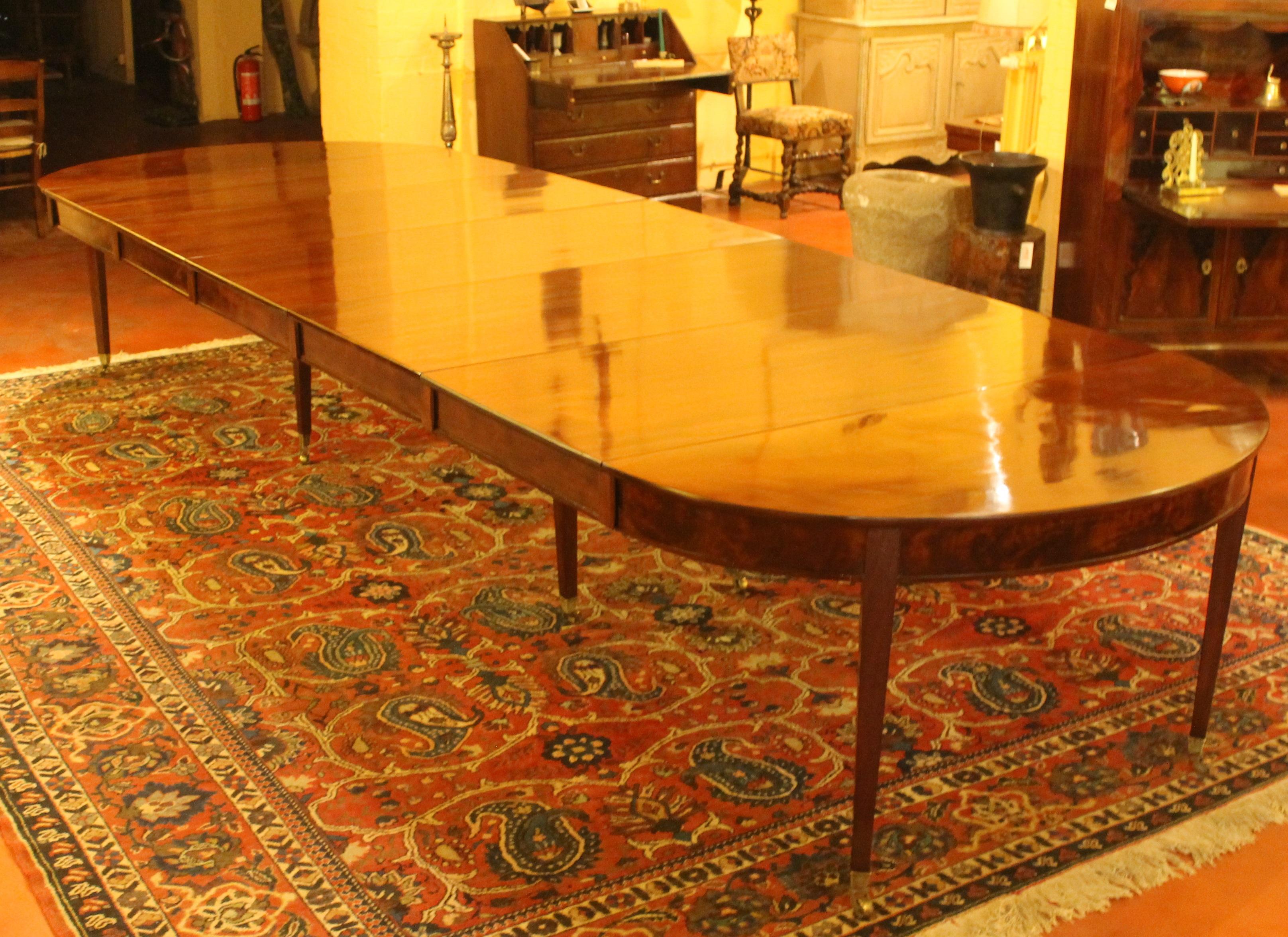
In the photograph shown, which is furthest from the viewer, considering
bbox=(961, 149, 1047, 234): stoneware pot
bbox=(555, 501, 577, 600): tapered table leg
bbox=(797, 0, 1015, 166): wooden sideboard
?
bbox=(797, 0, 1015, 166): wooden sideboard

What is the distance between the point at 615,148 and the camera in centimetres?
698

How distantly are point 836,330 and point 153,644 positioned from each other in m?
1.69

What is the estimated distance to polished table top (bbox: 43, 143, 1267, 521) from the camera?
233 centimetres

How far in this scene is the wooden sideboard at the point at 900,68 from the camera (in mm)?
8227

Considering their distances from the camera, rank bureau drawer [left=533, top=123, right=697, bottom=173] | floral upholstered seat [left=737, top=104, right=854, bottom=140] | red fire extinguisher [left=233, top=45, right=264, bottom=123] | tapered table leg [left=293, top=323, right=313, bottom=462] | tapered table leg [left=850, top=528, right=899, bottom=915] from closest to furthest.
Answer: tapered table leg [left=850, top=528, right=899, bottom=915] → tapered table leg [left=293, top=323, right=313, bottom=462] → bureau drawer [left=533, top=123, right=697, bottom=173] → floral upholstered seat [left=737, top=104, right=854, bottom=140] → red fire extinguisher [left=233, top=45, right=264, bottom=123]

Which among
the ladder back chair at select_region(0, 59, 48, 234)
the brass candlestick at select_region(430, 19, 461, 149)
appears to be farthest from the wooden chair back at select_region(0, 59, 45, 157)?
the brass candlestick at select_region(430, 19, 461, 149)

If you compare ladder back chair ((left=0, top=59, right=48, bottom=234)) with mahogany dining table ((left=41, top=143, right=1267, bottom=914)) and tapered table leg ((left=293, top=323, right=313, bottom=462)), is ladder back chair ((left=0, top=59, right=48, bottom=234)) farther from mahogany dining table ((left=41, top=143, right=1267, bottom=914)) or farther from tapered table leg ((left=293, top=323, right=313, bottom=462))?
mahogany dining table ((left=41, top=143, right=1267, bottom=914))

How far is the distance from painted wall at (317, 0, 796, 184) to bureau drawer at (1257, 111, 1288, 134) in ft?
11.6

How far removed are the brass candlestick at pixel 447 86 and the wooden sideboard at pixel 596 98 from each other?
238mm

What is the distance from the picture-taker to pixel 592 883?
2.52m

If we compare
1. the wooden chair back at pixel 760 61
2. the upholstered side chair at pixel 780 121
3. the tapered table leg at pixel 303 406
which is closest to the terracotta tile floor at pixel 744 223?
the upholstered side chair at pixel 780 121

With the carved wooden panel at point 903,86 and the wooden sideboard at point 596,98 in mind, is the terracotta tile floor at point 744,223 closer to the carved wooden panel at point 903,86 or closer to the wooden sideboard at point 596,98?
the carved wooden panel at point 903,86

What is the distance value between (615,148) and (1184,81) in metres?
2.74

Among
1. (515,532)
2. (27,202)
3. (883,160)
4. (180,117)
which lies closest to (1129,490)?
(515,532)
